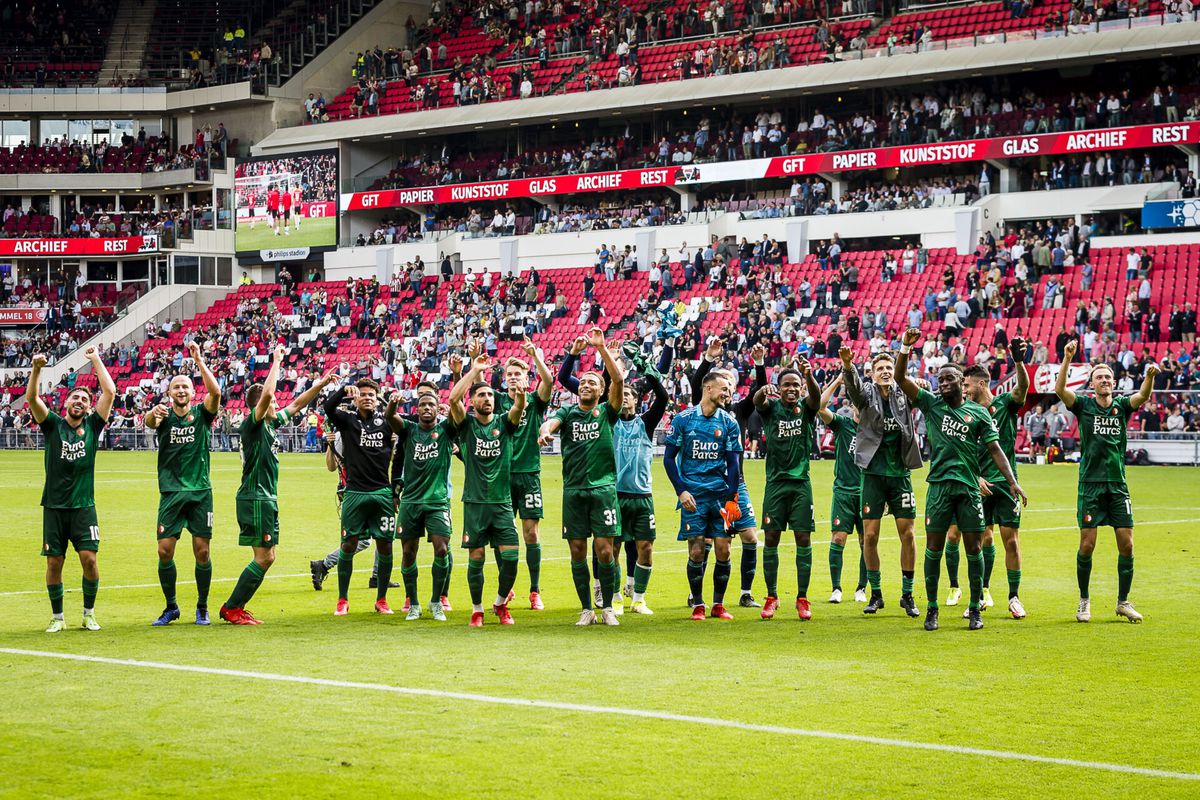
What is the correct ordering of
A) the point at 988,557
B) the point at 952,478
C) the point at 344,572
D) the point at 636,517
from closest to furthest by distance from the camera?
the point at 952,478
the point at 636,517
the point at 988,557
the point at 344,572

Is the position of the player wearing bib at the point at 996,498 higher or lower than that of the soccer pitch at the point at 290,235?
lower

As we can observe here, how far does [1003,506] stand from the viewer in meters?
14.0

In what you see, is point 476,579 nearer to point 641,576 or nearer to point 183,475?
point 641,576

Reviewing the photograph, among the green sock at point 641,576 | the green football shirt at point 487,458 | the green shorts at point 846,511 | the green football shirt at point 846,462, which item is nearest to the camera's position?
the green football shirt at point 487,458

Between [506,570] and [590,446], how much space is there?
1334 mm

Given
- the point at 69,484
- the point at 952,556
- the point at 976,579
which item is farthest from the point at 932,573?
the point at 69,484

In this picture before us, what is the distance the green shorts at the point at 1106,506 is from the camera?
13.5 m

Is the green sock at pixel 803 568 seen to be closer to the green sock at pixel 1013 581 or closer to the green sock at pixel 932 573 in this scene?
the green sock at pixel 932 573

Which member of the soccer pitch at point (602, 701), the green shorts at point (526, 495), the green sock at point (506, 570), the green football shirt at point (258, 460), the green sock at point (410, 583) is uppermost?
the green football shirt at point (258, 460)

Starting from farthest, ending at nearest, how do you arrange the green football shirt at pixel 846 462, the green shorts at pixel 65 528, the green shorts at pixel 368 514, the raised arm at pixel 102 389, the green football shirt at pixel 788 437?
1. the green football shirt at pixel 846 462
2. the green shorts at pixel 368 514
3. the green football shirt at pixel 788 437
4. the green shorts at pixel 65 528
5. the raised arm at pixel 102 389

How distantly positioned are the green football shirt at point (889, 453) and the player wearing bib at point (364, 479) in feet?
15.1

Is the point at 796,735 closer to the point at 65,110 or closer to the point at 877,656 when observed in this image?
the point at 877,656

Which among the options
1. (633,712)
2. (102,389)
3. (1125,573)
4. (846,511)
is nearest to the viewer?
(633,712)

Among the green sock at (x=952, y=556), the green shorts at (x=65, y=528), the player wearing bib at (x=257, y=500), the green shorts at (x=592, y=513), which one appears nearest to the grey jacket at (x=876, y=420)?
the green sock at (x=952, y=556)
